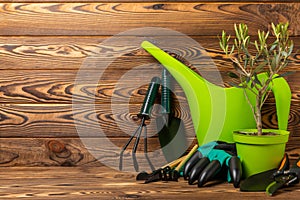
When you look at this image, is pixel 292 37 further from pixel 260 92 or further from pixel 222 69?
pixel 260 92

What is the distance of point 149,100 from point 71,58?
313 mm

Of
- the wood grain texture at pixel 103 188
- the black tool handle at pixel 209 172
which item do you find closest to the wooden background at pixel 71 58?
the wood grain texture at pixel 103 188

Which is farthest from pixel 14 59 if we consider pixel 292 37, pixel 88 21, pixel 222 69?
pixel 292 37

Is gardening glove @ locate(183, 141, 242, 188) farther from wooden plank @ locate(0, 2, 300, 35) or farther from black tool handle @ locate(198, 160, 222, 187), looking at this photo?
wooden plank @ locate(0, 2, 300, 35)

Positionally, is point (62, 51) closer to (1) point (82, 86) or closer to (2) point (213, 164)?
(1) point (82, 86)

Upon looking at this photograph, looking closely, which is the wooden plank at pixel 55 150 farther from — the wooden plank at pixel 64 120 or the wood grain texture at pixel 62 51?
the wood grain texture at pixel 62 51

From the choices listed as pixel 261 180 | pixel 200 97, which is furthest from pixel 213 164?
pixel 200 97

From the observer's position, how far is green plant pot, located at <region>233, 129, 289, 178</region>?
1.25 meters

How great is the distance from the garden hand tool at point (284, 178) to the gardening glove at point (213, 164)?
99 mm

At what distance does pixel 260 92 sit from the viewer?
128 cm

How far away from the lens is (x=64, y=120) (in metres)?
1.56

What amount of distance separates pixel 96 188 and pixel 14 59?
599 millimetres

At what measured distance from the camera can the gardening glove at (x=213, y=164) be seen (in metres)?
1.25

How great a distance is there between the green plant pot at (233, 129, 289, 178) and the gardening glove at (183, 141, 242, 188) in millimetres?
32
